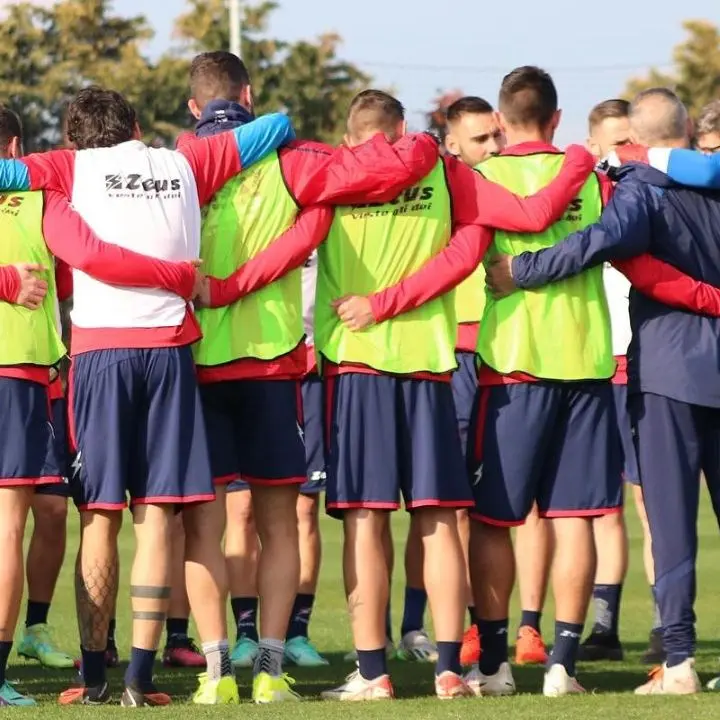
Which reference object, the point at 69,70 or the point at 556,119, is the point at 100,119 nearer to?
the point at 556,119

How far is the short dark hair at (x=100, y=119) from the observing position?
728 centimetres

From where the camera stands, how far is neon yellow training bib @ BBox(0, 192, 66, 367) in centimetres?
732

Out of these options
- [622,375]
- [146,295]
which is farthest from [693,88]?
[146,295]

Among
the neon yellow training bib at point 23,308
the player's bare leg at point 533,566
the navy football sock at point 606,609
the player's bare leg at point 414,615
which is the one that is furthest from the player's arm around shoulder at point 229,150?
the navy football sock at point 606,609

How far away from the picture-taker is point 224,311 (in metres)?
7.57

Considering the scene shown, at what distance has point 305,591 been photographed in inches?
367

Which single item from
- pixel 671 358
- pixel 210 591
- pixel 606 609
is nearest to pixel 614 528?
pixel 606 609

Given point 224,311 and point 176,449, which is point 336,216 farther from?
point 176,449

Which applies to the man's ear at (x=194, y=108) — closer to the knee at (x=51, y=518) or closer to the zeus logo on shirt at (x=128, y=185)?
the zeus logo on shirt at (x=128, y=185)

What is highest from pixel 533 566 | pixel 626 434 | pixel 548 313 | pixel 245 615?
pixel 548 313

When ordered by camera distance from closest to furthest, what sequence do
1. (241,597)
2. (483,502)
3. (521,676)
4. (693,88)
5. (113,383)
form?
(113,383) → (483,502) → (521,676) → (241,597) → (693,88)

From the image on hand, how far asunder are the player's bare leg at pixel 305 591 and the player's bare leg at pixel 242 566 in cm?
21

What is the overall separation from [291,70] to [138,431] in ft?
106

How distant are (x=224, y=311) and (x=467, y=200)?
1.12m
